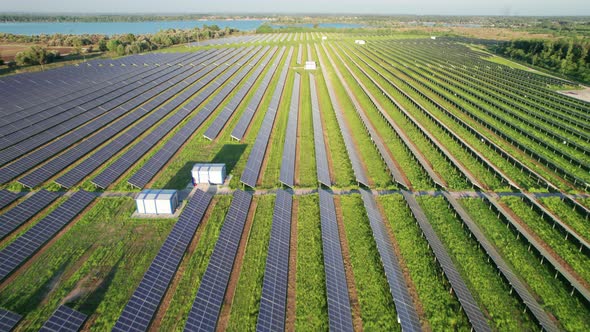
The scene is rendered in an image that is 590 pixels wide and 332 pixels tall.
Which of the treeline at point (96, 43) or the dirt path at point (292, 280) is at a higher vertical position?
the treeline at point (96, 43)

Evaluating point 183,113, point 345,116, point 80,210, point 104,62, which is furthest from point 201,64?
point 80,210

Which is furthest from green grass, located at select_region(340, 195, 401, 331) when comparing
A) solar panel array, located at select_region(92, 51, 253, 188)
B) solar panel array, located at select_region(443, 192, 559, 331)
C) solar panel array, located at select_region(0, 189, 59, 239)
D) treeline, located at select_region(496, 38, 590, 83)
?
treeline, located at select_region(496, 38, 590, 83)

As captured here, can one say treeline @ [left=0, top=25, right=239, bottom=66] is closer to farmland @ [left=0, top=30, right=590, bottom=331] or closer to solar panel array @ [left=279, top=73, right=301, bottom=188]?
farmland @ [left=0, top=30, right=590, bottom=331]

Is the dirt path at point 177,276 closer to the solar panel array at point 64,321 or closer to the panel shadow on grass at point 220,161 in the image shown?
the solar panel array at point 64,321

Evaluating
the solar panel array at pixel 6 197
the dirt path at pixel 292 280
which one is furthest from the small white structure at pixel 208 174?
the solar panel array at pixel 6 197

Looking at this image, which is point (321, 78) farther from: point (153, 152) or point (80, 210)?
point (80, 210)
